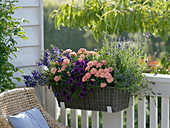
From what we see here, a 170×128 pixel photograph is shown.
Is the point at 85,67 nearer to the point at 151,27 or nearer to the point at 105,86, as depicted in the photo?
the point at 105,86

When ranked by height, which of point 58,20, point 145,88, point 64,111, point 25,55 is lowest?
point 64,111

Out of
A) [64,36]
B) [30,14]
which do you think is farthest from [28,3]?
[64,36]

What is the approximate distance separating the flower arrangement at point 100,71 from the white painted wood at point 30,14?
52cm

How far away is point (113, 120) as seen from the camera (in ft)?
9.50

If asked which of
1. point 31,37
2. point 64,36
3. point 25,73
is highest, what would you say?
point 31,37

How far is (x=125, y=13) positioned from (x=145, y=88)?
1.10 meters

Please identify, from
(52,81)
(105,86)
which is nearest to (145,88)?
(105,86)

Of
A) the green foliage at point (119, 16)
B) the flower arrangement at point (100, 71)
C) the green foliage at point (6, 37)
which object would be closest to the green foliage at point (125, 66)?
the flower arrangement at point (100, 71)

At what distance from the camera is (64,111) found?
3145 millimetres

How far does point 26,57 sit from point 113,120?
89 cm

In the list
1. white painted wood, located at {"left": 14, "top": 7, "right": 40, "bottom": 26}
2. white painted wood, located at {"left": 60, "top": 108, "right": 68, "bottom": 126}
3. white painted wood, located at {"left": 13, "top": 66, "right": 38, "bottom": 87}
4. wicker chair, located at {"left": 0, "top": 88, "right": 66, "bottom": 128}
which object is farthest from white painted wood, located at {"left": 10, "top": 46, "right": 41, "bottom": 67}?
white painted wood, located at {"left": 60, "top": 108, "right": 68, "bottom": 126}

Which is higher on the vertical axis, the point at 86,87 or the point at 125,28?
the point at 125,28

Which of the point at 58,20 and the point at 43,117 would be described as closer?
the point at 43,117

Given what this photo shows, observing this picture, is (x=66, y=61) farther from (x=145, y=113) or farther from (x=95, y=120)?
(x=145, y=113)
